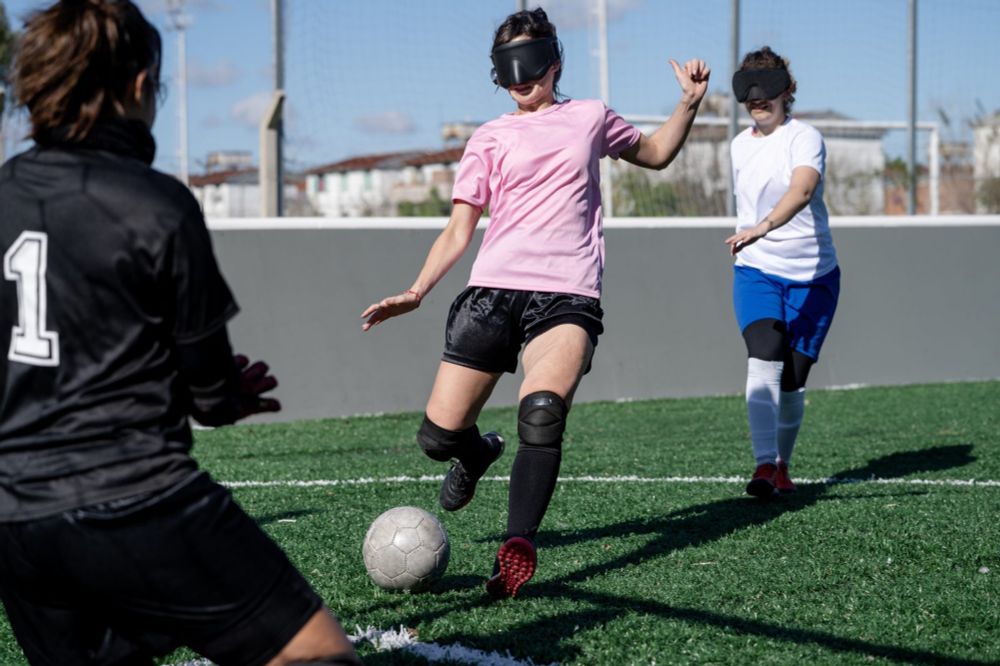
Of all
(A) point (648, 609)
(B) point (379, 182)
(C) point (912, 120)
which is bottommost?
(A) point (648, 609)

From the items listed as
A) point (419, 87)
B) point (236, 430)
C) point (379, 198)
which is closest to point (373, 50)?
point (419, 87)

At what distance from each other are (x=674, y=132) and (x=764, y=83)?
174 cm

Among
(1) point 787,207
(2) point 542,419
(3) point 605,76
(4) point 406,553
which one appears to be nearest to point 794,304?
(1) point 787,207

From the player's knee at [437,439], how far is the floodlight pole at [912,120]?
10409 mm

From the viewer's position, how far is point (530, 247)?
4641mm

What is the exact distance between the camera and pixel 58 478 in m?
2.21

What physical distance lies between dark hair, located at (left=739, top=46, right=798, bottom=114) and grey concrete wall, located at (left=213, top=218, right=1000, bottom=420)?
5165 mm

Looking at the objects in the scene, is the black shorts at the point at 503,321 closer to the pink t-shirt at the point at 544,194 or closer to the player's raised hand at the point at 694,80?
the pink t-shirt at the point at 544,194

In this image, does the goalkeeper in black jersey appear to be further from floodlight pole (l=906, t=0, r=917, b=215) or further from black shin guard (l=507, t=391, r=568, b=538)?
floodlight pole (l=906, t=0, r=917, b=215)

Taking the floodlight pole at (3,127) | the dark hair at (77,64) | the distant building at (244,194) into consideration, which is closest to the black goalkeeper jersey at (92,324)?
the dark hair at (77,64)

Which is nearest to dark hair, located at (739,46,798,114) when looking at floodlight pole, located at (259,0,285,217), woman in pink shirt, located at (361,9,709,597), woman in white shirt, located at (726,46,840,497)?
woman in white shirt, located at (726,46,840,497)

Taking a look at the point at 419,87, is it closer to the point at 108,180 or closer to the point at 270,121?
the point at 270,121

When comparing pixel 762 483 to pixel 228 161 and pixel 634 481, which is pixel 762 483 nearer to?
pixel 634 481

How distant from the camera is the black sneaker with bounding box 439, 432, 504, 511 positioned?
5079mm
